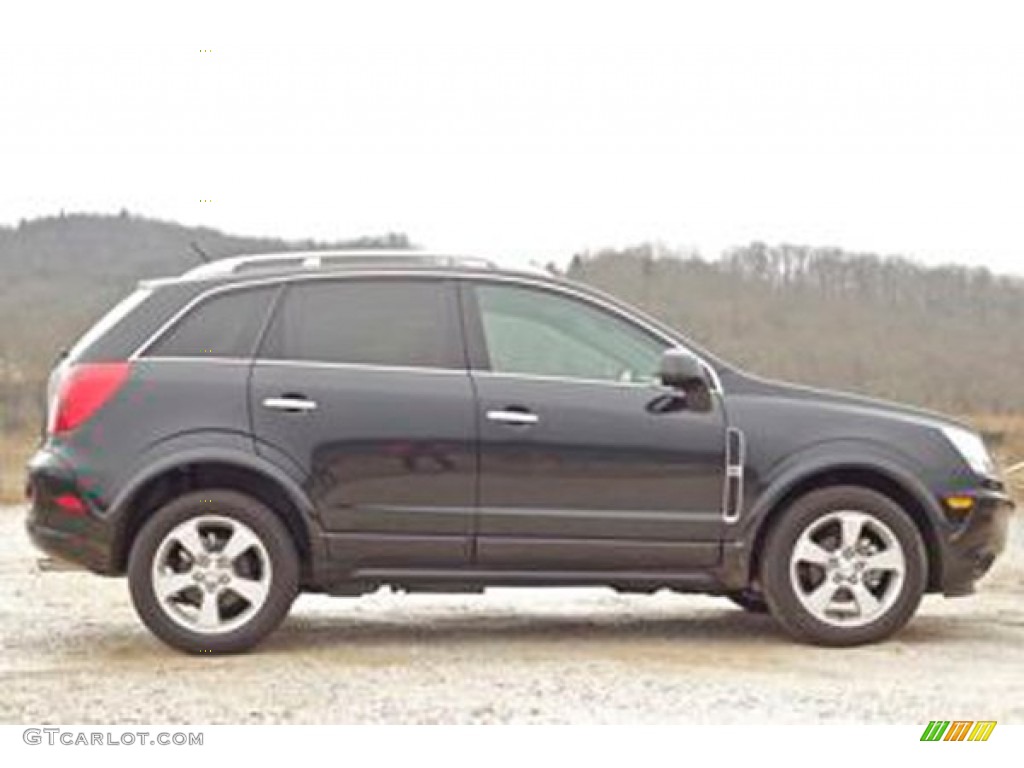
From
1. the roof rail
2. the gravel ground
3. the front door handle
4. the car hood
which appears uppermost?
the roof rail

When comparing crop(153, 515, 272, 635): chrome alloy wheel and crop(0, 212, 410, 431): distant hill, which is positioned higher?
crop(0, 212, 410, 431): distant hill

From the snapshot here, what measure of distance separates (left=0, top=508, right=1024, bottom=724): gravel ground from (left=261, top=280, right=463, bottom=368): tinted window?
1335mm

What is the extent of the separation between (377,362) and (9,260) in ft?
41.8

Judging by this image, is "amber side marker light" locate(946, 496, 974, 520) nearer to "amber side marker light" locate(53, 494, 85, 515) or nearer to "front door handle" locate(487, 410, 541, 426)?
"front door handle" locate(487, 410, 541, 426)

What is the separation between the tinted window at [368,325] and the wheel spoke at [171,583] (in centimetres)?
105

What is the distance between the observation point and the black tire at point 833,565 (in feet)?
22.9

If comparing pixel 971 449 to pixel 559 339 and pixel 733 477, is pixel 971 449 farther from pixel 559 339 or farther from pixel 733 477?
pixel 559 339

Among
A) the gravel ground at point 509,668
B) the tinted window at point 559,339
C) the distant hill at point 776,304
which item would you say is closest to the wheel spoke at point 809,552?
the gravel ground at point 509,668

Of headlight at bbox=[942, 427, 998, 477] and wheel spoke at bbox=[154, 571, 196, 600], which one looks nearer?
wheel spoke at bbox=[154, 571, 196, 600]

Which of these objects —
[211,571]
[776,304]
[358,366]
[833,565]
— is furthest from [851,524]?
[776,304]

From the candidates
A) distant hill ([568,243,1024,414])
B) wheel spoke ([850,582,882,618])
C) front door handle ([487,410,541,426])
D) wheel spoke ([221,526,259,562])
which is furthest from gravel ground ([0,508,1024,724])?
distant hill ([568,243,1024,414])

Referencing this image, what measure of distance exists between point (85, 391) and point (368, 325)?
129cm

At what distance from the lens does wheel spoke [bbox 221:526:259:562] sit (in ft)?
21.9

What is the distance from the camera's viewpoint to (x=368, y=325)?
7074 mm
